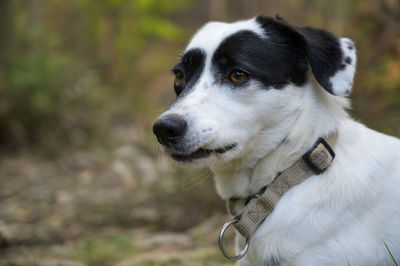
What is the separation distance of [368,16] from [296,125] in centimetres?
406

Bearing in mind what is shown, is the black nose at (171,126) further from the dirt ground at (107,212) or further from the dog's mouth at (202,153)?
the dirt ground at (107,212)

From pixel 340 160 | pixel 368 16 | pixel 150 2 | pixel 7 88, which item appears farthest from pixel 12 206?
pixel 150 2

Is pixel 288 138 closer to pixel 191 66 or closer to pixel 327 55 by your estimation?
pixel 327 55

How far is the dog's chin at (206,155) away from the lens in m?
2.22

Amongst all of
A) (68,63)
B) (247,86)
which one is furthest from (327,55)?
(68,63)

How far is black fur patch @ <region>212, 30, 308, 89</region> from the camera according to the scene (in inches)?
90.6

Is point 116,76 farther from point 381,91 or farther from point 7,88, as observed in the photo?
point 381,91

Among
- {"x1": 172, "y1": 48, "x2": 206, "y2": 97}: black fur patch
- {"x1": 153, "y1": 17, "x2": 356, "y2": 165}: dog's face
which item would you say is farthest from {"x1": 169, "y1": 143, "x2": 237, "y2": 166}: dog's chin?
{"x1": 172, "y1": 48, "x2": 206, "y2": 97}: black fur patch

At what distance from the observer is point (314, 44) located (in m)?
2.29

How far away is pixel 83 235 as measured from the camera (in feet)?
14.0

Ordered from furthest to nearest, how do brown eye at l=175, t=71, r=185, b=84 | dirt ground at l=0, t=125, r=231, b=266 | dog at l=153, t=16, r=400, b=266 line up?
dirt ground at l=0, t=125, r=231, b=266 < brown eye at l=175, t=71, r=185, b=84 < dog at l=153, t=16, r=400, b=266

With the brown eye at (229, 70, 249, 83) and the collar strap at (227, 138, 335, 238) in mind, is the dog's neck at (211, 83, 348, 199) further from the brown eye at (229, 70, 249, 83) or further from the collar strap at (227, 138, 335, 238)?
the brown eye at (229, 70, 249, 83)

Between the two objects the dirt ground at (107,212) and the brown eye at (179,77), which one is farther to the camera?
the dirt ground at (107,212)

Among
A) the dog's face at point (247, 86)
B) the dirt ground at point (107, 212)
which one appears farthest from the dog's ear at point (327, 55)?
the dirt ground at point (107, 212)
